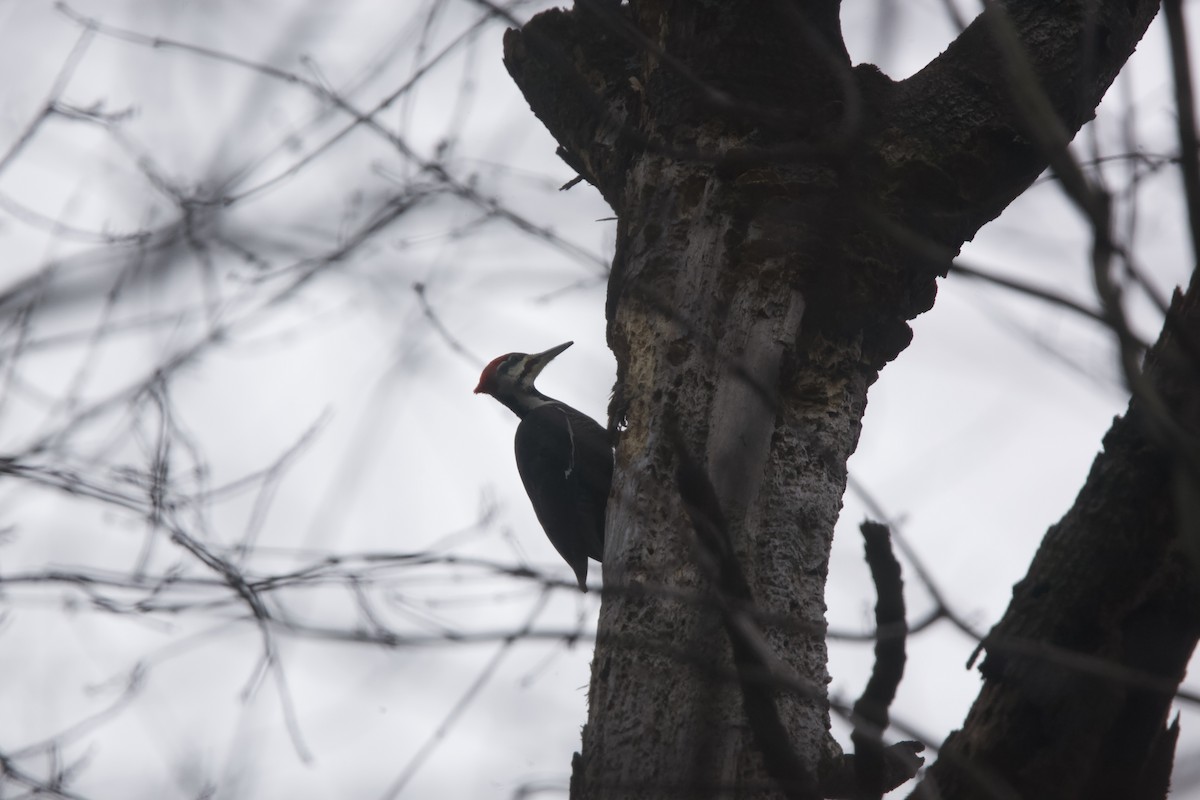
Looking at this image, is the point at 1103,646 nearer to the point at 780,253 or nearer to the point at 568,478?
the point at 780,253

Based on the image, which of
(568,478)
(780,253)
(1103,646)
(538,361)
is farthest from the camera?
(538,361)

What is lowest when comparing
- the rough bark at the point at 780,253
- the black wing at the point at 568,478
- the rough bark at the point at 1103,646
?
the rough bark at the point at 1103,646

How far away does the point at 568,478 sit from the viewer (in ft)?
16.0

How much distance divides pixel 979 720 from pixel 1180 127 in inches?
38.4

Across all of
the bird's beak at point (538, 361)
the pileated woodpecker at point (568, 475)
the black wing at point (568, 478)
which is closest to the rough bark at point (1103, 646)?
the pileated woodpecker at point (568, 475)

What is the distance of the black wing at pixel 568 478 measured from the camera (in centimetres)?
478

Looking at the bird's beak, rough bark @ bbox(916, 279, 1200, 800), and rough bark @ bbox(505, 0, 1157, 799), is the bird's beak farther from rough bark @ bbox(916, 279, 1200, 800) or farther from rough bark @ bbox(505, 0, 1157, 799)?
rough bark @ bbox(916, 279, 1200, 800)

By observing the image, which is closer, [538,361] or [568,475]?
[568,475]

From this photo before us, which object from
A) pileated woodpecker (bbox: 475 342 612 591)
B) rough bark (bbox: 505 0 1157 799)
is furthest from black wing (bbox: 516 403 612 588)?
rough bark (bbox: 505 0 1157 799)

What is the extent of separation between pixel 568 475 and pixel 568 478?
0.01m

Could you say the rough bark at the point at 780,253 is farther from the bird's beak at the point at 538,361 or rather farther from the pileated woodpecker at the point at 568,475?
the bird's beak at the point at 538,361

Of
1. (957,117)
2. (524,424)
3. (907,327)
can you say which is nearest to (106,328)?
(907,327)

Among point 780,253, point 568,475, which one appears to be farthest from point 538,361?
point 780,253

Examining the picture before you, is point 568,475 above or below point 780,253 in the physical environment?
above
